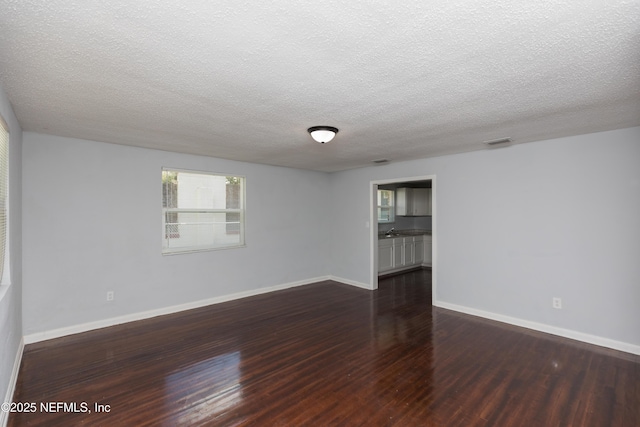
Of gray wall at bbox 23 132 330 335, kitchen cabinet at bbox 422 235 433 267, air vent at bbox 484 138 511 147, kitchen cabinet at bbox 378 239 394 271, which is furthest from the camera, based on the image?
kitchen cabinet at bbox 422 235 433 267

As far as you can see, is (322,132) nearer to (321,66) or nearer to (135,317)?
(321,66)

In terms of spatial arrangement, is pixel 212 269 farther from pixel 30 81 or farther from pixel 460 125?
pixel 460 125

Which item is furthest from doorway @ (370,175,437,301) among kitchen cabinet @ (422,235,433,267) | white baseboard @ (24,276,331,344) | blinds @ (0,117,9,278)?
blinds @ (0,117,9,278)

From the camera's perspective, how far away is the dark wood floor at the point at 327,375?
2.21 meters

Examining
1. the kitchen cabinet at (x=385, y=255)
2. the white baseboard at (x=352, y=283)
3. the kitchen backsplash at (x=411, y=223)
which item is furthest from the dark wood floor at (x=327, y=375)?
the kitchen backsplash at (x=411, y=223)

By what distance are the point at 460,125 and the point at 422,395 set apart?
245 centimetres

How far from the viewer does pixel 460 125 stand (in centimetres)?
310

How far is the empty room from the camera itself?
1.60m

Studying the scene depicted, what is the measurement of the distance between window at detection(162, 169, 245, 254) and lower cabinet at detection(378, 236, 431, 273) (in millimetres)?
3013

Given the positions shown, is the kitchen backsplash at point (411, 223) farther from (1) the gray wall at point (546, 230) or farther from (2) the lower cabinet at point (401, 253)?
(1) the gray wall at point (546, 230)

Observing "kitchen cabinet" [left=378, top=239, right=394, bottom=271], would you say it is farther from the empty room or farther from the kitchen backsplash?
the kitchen backsplash

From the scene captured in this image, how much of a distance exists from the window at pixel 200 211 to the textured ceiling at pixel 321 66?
1377 millimetres

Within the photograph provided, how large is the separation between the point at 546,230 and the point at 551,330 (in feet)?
3.86

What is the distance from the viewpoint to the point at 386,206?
7992 mm
